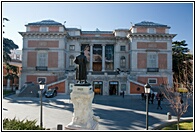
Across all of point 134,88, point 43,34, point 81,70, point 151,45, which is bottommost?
point 134,88

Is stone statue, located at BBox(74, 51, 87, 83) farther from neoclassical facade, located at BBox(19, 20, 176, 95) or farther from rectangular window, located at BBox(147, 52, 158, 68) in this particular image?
rectangular window, located at BBox(147, 52, 158, 68)

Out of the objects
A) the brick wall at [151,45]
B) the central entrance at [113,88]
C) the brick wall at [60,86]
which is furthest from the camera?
the brick wall at [151,45]

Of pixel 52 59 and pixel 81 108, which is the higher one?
pixel 52 59

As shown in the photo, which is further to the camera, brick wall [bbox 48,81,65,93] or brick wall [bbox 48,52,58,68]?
brick wall [bbox 48,52,58,68]

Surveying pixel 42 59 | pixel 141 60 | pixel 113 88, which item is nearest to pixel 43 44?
pixel 42 59

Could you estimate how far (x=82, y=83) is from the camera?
7402 millimetres

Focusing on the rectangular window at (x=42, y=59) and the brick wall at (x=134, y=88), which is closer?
the brick wall at (x=134, y=88)

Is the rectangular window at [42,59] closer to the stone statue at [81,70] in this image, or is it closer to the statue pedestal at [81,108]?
the stone statue at [81,70]

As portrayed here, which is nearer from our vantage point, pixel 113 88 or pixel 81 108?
pixel 81 108

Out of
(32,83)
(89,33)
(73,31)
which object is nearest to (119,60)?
(89,33)

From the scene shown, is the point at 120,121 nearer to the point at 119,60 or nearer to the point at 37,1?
the point at 37,1

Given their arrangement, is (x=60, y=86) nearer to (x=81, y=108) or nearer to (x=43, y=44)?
(x=43, y=44)

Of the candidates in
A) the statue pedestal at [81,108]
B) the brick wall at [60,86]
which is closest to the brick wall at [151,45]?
the brick wall at [60,86]

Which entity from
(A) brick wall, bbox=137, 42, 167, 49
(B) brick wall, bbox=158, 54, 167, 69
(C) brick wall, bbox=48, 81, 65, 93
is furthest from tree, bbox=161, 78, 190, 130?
(A) brick wall, bbox=137, 42, 167, 49
